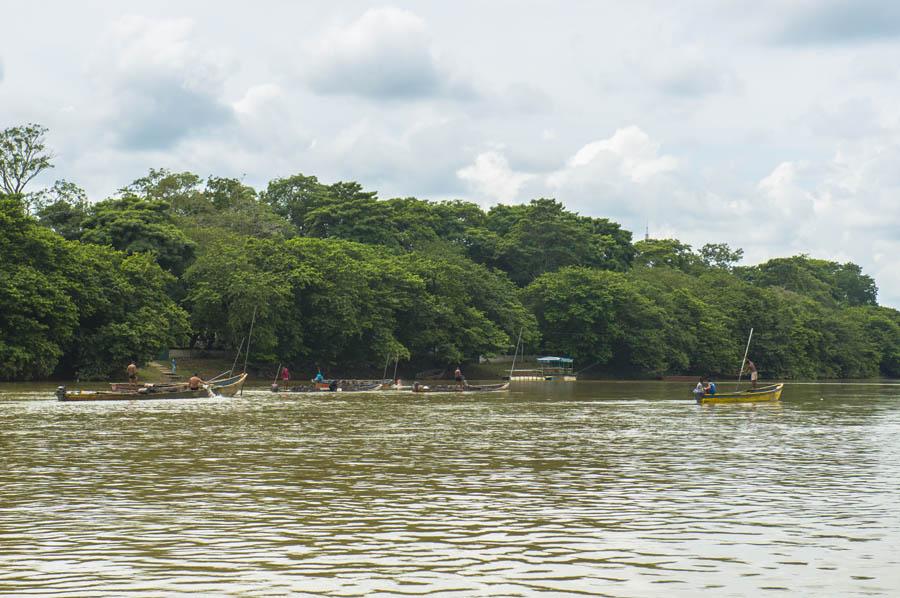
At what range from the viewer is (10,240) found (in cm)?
7169

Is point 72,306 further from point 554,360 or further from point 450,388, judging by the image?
point 554,360

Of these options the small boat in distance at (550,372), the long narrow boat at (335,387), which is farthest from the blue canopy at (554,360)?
the long narrow boat at (335,387)

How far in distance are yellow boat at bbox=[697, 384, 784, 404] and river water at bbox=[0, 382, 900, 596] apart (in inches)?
866

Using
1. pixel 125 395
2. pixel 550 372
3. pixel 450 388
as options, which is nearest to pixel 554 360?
pixel 550 372

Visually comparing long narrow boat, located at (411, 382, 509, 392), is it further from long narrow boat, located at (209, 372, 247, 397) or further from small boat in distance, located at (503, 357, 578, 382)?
small boat in distance, located at (503, 357, 578, 382)

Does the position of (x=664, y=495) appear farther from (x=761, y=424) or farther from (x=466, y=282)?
(x=466, y=282)

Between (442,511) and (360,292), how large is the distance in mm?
74808

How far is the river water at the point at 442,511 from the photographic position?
12.4m

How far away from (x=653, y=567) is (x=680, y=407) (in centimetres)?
4376

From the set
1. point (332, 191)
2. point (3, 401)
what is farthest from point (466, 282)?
point (3, 401)

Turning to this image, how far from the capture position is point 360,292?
91.7 metres

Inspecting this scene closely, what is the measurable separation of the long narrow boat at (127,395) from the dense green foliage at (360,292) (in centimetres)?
1708

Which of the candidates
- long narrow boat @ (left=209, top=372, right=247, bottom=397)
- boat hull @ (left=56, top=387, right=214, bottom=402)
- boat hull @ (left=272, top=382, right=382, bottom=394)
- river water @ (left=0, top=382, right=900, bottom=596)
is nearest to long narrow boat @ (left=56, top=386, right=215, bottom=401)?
boat hull @ (left=56, top=387, right=214, bottom=402)

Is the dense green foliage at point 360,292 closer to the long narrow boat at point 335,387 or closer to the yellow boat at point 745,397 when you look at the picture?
the long narrow boat at point 335,387
